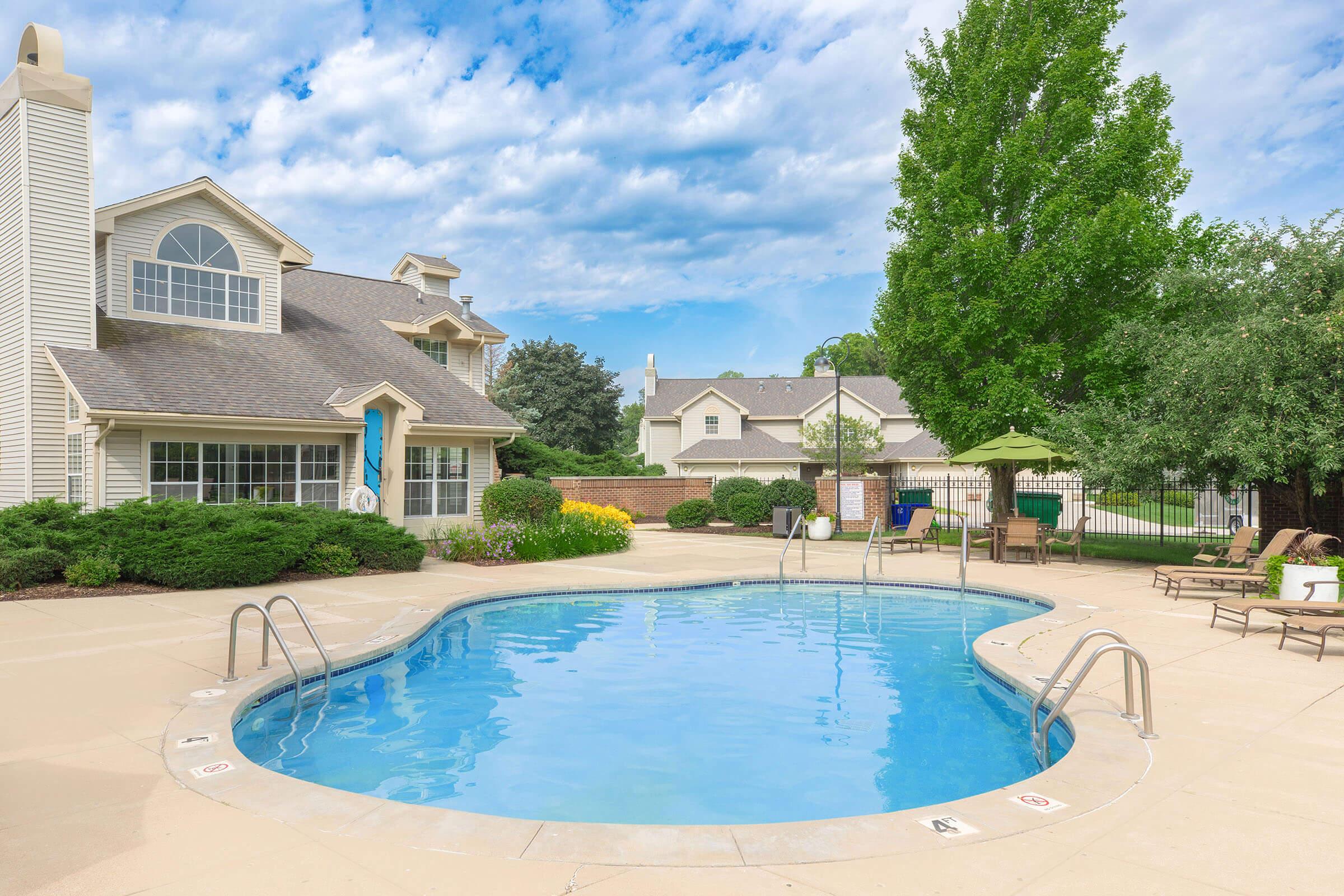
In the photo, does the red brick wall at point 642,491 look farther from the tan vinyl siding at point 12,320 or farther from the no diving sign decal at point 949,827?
the no diving sign decal at point 949,827

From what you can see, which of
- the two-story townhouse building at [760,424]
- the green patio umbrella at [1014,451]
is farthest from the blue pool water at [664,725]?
the two-story townhouse building at [760,424]

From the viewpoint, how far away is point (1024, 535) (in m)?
16.8

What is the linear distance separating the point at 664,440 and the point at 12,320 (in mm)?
33622

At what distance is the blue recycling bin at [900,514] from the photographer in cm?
2558

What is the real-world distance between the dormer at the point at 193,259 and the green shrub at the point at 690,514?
13.7 metres

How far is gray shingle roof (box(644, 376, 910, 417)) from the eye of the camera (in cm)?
4744

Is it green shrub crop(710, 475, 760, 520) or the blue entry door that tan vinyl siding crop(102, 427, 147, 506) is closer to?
the blue entry door

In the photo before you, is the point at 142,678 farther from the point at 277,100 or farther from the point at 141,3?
the point at 277,100

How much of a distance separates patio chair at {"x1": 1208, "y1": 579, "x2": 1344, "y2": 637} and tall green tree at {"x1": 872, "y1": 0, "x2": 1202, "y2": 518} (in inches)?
Result: 401

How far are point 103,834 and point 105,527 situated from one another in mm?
10729

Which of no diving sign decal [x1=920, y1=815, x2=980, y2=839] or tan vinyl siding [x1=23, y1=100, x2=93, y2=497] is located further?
tan vinyl siding [x1=23, y1=100, x2=93, y2=497]

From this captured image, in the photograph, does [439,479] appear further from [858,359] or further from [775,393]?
[858,359]

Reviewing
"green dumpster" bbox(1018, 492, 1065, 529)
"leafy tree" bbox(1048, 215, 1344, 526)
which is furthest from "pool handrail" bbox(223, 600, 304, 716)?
"green dumpster" bbox(1018, 492, 1065, 529)

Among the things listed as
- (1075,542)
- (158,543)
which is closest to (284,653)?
(158,543)
